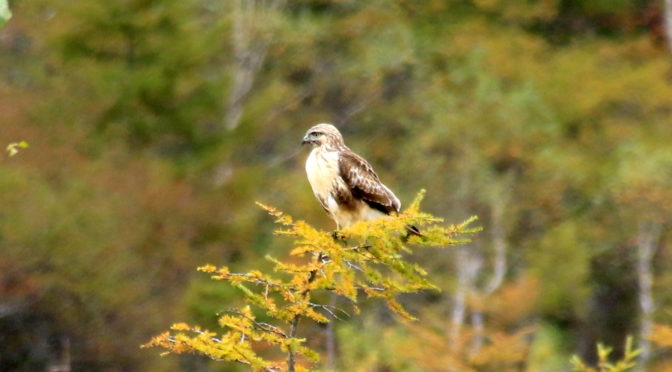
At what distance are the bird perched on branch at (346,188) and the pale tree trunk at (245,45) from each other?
33794 mm

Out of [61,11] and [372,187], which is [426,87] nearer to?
[61,11]

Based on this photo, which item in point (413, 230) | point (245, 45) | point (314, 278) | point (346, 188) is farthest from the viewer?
point (245, 45)

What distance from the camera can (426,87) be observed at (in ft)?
150

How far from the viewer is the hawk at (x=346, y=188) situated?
12133 mm

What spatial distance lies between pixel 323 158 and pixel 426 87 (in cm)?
3370

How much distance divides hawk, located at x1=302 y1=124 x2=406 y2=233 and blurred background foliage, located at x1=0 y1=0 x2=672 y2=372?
11.4 metres

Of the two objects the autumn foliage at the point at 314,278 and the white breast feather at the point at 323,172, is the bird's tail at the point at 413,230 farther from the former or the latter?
the white breast feather at the point at 323,172

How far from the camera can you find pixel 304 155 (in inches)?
1781

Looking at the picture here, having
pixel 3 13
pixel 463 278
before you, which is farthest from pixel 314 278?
pixel 463 278

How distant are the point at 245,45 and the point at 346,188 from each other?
35.9m

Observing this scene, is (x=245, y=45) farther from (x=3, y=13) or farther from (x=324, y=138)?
(x=3, y=13)

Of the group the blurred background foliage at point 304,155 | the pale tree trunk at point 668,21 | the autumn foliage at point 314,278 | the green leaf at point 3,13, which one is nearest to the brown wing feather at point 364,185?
the autumn foliage at point 314,278

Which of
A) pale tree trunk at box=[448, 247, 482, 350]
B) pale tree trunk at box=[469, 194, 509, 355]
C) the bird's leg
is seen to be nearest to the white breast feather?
the bird's leg

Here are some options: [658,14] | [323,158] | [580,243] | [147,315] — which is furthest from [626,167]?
[323,158]
